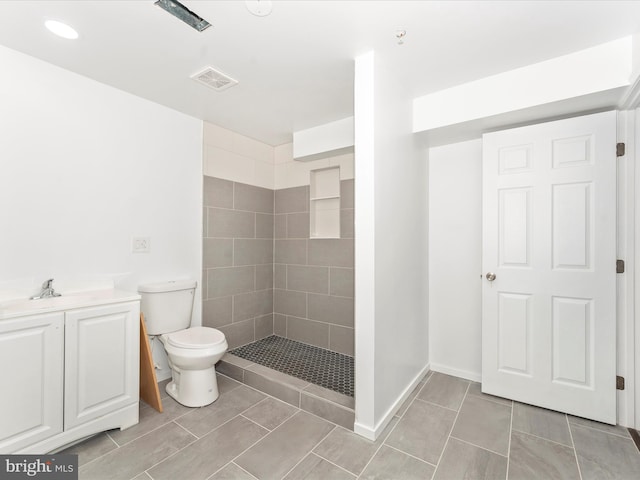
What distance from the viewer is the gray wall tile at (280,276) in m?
3.50

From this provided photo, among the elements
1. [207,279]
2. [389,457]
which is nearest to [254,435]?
[389,457]

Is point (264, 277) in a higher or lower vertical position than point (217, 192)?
lower

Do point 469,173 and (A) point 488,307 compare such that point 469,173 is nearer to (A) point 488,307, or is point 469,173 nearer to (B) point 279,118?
(A) point 488,307

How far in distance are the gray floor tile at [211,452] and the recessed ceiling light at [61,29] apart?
234cm

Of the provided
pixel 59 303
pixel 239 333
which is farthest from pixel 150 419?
pixel 239 333

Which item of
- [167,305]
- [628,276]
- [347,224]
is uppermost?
[347,224]

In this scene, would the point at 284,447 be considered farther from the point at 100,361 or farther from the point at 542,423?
the point at 542,423

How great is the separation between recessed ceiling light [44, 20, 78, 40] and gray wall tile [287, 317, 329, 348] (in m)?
2.85

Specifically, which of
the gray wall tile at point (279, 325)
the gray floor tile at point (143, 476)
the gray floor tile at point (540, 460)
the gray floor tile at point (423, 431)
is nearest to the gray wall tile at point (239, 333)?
the gray wall tile at point (279, 325)

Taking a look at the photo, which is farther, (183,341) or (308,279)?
(308,279)

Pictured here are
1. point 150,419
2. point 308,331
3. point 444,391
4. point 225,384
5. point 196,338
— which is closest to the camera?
point 150,419

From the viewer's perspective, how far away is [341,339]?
10.0 ft

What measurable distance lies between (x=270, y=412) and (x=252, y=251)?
1.66 m

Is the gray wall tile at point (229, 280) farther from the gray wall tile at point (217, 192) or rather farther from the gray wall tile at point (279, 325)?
the gray wall tile at point (217, 192)
